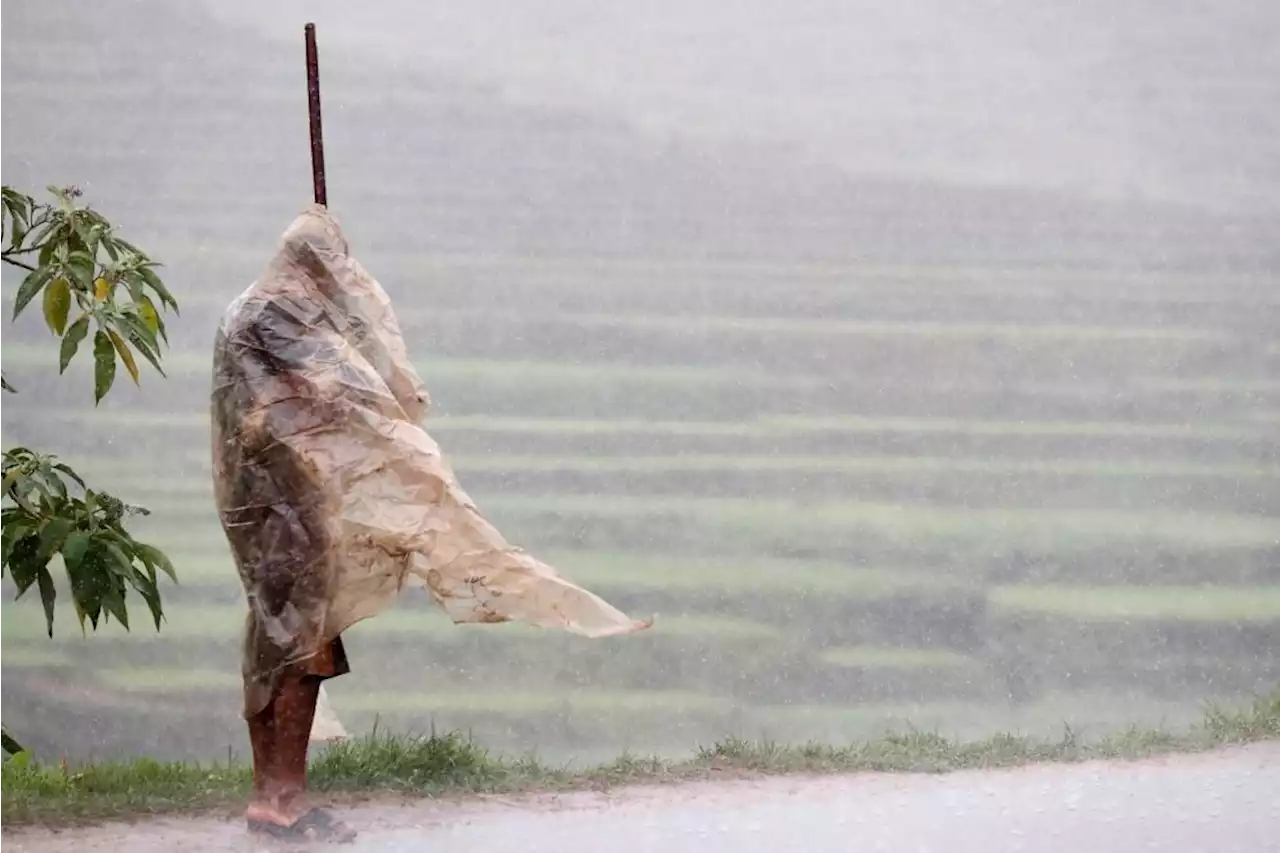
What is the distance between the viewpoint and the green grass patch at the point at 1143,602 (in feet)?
10.6

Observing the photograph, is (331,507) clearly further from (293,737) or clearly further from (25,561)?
(25,561)

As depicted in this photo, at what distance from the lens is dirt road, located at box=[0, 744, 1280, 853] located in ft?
8.23

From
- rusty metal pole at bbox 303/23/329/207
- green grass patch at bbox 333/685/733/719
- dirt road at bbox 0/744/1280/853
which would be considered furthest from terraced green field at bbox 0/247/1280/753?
rusty metal pole at bbox 303/23/329/207

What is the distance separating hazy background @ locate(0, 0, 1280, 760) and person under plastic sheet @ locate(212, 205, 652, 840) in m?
0.89

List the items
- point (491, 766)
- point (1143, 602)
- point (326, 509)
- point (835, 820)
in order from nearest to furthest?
point (326, 509)
point (835, 820)
point (491, 766)
point (1143, 602)

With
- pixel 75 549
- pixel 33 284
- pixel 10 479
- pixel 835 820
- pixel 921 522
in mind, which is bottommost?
pixel 835 820

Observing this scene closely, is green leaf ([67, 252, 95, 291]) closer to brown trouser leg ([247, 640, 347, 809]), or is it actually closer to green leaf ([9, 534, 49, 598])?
green leaf ([9, 534, 49, 598])

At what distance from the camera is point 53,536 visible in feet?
7.92

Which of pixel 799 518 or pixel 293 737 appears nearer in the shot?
pixel 293 737

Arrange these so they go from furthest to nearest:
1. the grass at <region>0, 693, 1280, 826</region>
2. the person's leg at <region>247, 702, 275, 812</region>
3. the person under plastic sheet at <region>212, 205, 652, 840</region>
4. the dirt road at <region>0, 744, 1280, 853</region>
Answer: the grass at <region>0, 693, 1280, 826</region> < the dirt road at <region>0, 744, 1280, 853</region> < the person's leg at <region>247, 702, 275, 812</region> < the person under plastic sheet at <region>212, 205, 652, 840</region>

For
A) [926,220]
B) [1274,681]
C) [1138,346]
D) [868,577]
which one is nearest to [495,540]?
[868,577]

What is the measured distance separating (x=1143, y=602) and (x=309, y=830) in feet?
6.11

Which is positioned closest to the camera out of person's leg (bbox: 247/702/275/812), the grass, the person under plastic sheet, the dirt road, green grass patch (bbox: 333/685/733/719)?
the person under plastic sheet

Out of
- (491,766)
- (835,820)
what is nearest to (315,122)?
(491,766)
